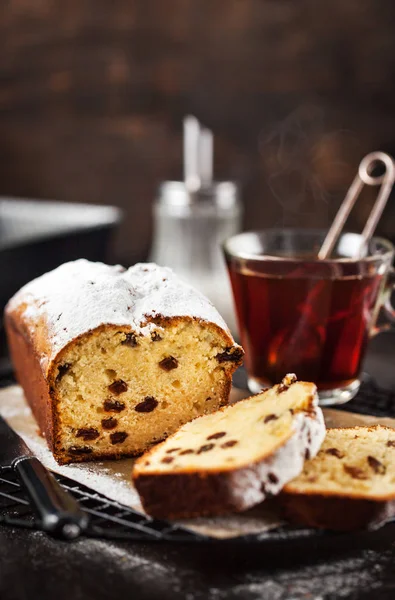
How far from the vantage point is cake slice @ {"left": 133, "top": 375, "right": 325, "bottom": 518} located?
1396mm

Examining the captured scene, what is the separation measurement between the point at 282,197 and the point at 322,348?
6.82 ft

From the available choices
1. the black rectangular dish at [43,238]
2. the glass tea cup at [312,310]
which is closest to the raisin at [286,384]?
the glass tea cup at [312,310]

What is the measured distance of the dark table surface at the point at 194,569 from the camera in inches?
52.5

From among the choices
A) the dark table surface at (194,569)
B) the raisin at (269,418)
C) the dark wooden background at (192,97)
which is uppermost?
the dark wooden background at (192,97)

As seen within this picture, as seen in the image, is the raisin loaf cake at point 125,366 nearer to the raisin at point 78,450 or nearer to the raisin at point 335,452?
the raisin at point 78,450

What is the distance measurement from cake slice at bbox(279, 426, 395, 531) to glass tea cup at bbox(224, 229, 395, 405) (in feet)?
1.95

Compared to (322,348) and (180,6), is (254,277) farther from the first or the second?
(180,6)

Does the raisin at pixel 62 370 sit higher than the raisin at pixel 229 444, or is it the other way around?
the raisin at pixel 62 370

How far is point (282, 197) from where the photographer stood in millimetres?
4109

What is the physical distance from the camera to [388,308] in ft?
7.52

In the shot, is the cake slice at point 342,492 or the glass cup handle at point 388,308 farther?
the glass cup handle at point 388,308

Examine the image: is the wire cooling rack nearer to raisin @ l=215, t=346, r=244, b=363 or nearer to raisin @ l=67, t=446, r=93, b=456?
raisin @ l=67, t=446, r=93, b=456

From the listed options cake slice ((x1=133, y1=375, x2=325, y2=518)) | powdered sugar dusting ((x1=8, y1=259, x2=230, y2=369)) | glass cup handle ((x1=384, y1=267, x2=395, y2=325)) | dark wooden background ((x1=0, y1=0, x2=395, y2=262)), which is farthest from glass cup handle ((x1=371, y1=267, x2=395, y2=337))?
dark wooden background ((x1=0, y1=0, x2=395, y2=262))

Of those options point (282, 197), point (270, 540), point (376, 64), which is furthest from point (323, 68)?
point (270, 540)
